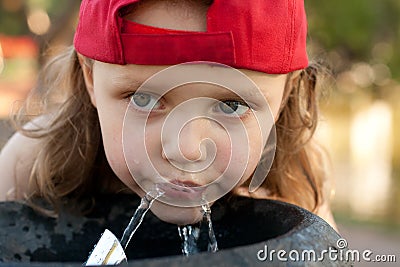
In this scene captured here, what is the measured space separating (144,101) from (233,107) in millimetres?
136

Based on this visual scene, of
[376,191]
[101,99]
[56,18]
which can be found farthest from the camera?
[376,191]

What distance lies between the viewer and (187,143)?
0.96 m

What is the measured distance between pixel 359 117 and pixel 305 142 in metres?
5.79

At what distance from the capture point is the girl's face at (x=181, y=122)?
3.16 feet

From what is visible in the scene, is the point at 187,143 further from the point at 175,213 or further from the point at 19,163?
the point at 19,163

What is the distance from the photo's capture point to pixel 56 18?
13.3 ft

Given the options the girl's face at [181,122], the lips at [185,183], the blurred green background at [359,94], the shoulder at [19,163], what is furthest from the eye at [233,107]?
the blurred green background at [359,94]

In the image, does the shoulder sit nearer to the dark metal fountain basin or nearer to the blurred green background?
the dark metal fountain basin

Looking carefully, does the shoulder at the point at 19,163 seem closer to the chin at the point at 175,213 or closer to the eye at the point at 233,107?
the chin at the point at 175,213

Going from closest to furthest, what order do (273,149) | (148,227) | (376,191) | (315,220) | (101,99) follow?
1. (315,220)
2. (101,99)
3. (148,227)
4. (273,149)
5. (376,191)

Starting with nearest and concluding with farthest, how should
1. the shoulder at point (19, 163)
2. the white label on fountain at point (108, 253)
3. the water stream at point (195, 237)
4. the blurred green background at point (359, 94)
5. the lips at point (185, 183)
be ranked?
the white label on fountain at point (108, 253), the lips at point (185, 183), the water stream at point (195, 237), the shoulder at point (19, 163), the blurred green background at point (359, 94)

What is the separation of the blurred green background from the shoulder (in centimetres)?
216

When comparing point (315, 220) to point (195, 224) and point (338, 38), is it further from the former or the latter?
point (338, 38)

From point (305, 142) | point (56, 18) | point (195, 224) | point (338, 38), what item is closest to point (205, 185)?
point (195, 224)
